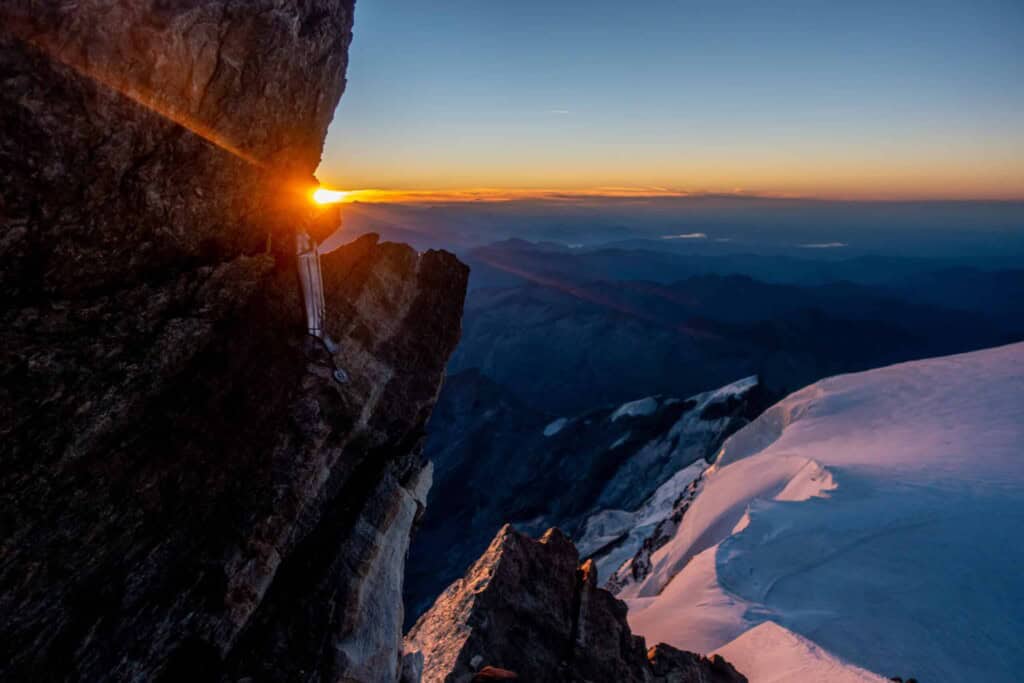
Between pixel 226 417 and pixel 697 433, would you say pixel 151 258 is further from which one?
pixel 697 433

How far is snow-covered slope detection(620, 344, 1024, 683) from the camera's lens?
17.8 meters

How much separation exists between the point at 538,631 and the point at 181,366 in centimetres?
1109

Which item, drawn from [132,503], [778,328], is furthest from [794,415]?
[778,328]

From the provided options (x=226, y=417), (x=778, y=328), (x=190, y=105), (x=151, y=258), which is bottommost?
(x=778, y=328)

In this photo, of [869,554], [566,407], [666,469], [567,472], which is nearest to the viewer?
[869,554]

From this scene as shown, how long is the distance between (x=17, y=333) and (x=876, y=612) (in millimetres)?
24914

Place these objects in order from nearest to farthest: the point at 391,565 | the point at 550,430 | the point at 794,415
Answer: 1. the point at 391,565
2. the point at 794,415
3. the point at 550,430

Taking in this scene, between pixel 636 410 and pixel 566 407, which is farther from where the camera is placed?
pixel 566 407

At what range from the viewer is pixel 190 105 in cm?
588

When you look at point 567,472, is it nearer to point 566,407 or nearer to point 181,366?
point 566,407

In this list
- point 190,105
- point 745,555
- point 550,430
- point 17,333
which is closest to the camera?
point 17,333

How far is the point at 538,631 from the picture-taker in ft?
45.2

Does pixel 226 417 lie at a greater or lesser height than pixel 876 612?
greater

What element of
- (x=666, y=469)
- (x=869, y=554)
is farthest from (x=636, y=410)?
(x=869, y=554)
